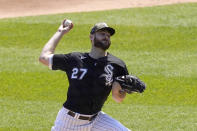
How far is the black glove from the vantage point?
6.00 m

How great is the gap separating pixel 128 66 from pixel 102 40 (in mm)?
4960

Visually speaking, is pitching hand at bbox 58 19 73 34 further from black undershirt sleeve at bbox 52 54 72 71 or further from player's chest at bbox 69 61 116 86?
player's chest at bbox 69 61 116 86

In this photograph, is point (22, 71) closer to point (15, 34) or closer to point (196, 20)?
point (15, 34)

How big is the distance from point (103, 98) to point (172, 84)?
13.9 ft

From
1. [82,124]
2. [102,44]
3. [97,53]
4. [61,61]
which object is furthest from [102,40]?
[82,124]

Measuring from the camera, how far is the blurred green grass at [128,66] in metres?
9.03

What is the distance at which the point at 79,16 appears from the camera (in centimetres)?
1412

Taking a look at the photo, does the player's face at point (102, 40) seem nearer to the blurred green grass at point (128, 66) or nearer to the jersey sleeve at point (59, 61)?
the jersey sleeve at point (59, 61)

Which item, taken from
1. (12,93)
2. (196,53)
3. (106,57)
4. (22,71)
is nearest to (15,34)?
(22,71)

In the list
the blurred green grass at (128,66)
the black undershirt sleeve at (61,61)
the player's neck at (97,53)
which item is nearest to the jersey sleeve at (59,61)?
the black undershirt sleeve at (61,61)

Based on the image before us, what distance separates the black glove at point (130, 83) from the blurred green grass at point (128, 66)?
2637 millimetres

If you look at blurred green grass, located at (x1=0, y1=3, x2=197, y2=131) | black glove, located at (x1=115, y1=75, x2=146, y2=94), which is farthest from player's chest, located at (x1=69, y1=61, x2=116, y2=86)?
blurred green grass, located at (x1=0, y1=3, x2=197, y2=131)

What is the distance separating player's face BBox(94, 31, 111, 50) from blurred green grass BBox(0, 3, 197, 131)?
2761mm

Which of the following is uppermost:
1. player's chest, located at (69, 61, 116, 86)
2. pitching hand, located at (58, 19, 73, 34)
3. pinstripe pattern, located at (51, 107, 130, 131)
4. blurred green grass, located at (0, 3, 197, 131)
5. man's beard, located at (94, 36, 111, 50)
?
pitching hand, located at (58, 19, 73, 34)
